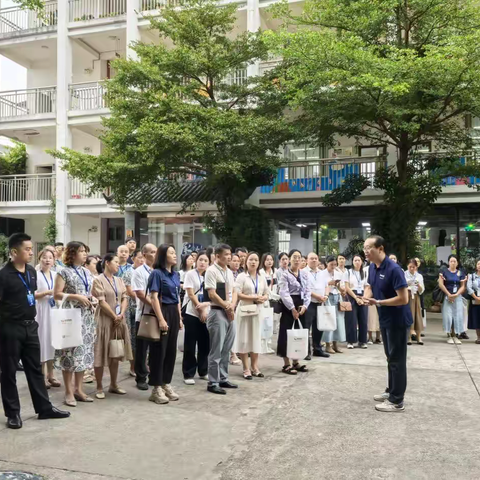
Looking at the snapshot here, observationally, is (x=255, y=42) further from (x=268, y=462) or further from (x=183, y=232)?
(x=268, y=462)

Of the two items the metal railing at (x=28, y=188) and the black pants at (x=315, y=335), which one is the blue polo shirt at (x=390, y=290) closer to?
the black pants at (x=315, y=335)

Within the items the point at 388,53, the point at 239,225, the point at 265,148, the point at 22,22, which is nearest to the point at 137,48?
the point at 265,148

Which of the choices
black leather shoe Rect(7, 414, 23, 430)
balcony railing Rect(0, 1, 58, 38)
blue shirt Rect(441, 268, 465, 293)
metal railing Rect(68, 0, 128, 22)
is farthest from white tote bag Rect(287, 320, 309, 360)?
balcony railing Rect(0, 1, 58, 38)

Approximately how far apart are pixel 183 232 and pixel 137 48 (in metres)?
6.97

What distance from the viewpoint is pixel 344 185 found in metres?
15.8

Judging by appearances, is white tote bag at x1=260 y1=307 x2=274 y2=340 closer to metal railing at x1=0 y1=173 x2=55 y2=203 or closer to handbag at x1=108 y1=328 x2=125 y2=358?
handbag at x1=108 y1=328 x2=125 y2=358

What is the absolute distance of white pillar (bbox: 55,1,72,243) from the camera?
20.0 m

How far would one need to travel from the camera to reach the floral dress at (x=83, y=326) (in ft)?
18.3

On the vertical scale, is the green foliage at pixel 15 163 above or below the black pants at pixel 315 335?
above

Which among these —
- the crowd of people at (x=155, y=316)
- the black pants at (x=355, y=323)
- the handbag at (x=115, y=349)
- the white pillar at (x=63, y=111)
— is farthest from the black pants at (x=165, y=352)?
the white pillar at (x=63, y=111)

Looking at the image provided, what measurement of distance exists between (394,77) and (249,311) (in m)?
7.47

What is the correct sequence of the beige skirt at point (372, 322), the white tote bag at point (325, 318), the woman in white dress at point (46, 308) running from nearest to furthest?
1. the woman in white dress at point (46, 308)
2. the white tote bag at point (325, 318)
3. the beige skirt at point (372, 322)

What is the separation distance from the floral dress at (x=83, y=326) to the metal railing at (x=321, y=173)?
1252cm

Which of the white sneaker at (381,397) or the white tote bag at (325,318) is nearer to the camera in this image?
the white sneaker at (381,397)
